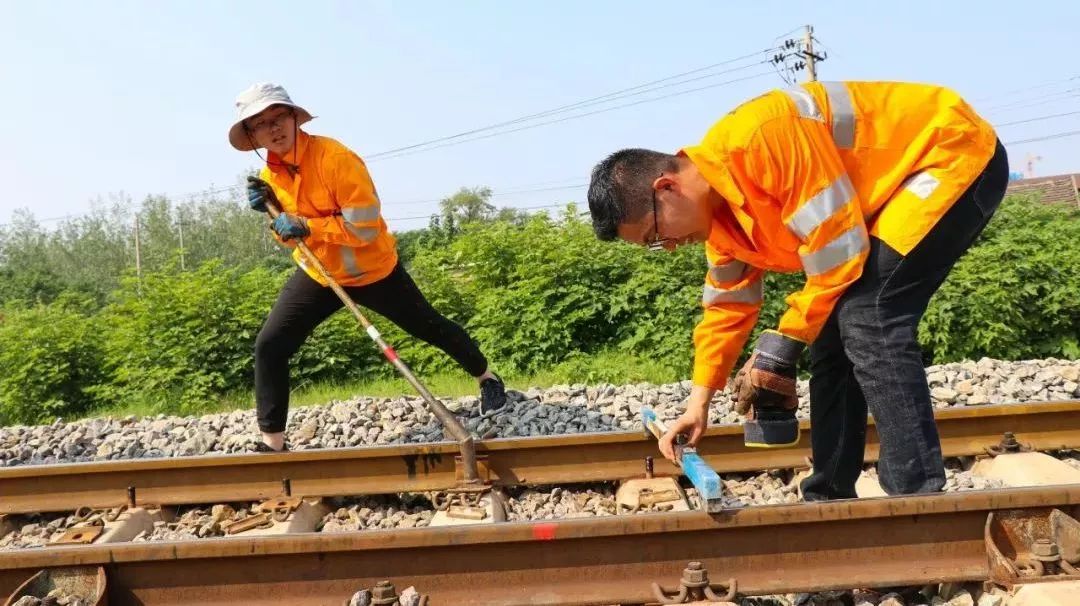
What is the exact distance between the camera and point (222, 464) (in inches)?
173

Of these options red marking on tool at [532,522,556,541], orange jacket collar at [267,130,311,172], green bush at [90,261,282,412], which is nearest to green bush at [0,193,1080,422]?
green bush at [90,261,282,412]

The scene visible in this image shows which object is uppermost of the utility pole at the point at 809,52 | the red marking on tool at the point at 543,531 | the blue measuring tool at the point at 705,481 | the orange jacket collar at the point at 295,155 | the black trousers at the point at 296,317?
the utility pole at the point at 809,52

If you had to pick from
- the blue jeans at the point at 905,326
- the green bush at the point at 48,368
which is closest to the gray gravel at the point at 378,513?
the blue jeans at the point at 905,326

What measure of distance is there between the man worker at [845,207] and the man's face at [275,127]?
262 centimetres

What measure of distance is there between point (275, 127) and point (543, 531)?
2.90 m

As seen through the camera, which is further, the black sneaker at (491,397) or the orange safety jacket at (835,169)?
the black sneaker at (491,397)

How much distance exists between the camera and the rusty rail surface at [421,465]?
4199 millimetres

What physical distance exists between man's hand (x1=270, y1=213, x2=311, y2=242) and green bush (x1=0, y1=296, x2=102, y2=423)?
7432 mm

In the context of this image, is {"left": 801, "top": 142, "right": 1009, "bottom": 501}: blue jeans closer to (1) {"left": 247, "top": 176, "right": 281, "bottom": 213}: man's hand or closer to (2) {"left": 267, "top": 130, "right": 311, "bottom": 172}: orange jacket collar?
(2) {"left": 267, "top": 130, "right": 311, "bottom": 172}: orange jacket collar

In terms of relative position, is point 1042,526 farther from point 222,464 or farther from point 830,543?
point 222,464

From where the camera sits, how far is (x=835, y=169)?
2.26 m

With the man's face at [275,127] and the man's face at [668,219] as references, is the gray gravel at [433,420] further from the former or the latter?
the man's face at [668,219]

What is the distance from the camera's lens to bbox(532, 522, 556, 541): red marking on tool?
105 inches

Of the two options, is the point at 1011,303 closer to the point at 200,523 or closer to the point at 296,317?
the point at 296,317
